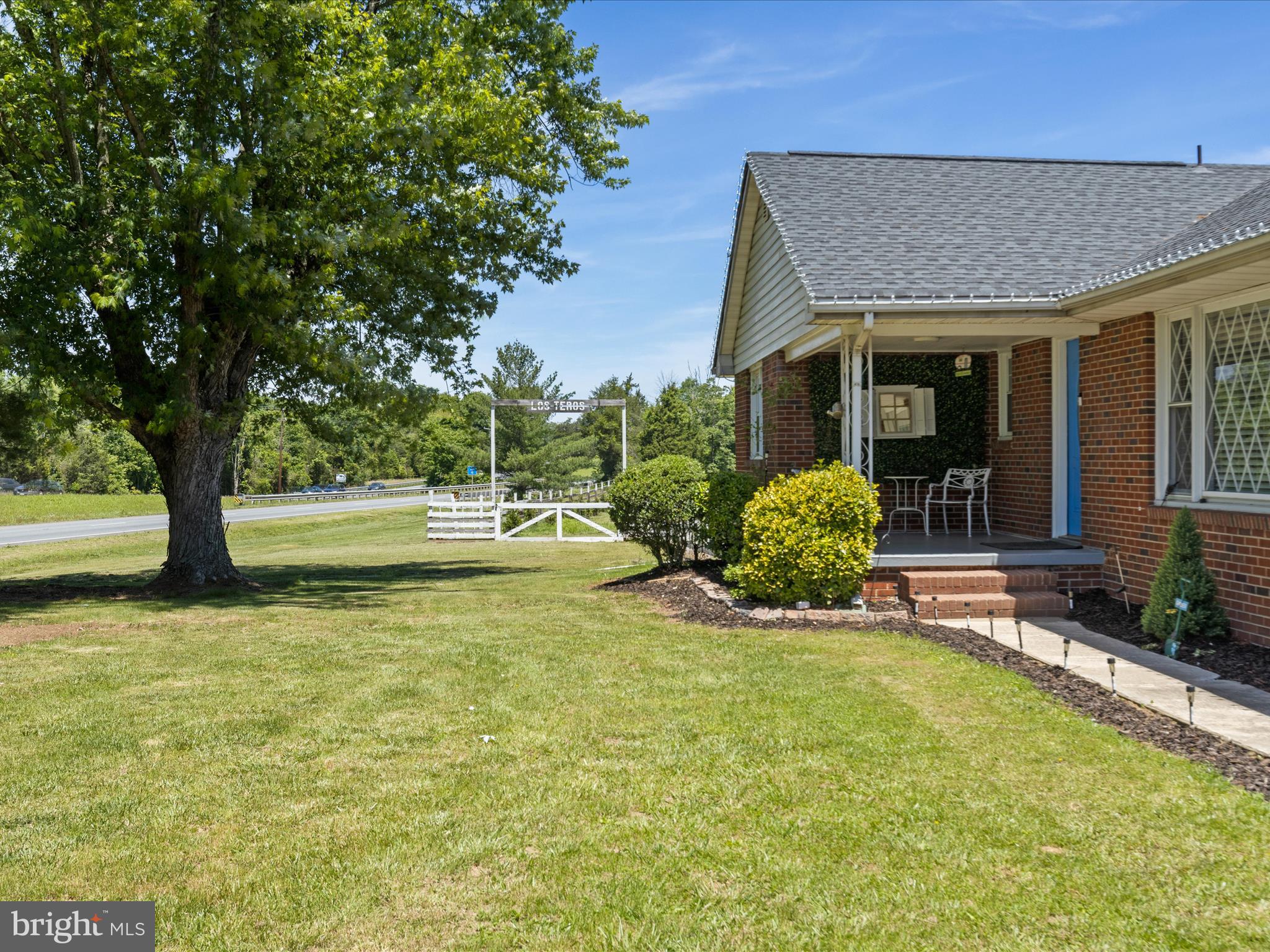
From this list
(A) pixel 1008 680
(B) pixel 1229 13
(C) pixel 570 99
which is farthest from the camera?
(C) pixel 570 99

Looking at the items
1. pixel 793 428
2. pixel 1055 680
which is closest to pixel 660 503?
pixel 793 428

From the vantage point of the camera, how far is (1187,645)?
748 cm

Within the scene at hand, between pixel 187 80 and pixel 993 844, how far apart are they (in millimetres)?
12223

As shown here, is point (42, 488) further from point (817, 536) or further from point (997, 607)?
point (997, 607)

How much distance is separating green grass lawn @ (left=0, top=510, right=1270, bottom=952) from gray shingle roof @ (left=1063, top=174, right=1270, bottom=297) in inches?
144

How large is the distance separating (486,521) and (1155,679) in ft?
68.4

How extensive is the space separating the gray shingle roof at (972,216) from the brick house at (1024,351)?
0.04m

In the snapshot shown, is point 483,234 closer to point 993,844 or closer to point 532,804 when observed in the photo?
point 532,804

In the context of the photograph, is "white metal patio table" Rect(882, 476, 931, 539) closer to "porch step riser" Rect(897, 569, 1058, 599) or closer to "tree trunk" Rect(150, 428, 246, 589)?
"porch step riser" Rect(897, 569, 1058, 599)

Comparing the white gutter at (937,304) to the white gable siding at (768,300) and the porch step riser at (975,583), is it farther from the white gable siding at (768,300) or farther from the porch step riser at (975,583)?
the porch step riser at (975,583)

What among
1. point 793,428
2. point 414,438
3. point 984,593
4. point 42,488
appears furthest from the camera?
point 42,488

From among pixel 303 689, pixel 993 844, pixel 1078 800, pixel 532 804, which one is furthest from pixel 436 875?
pixel 303 689

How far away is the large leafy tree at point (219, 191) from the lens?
34.3 ft

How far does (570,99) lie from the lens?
15.6m
